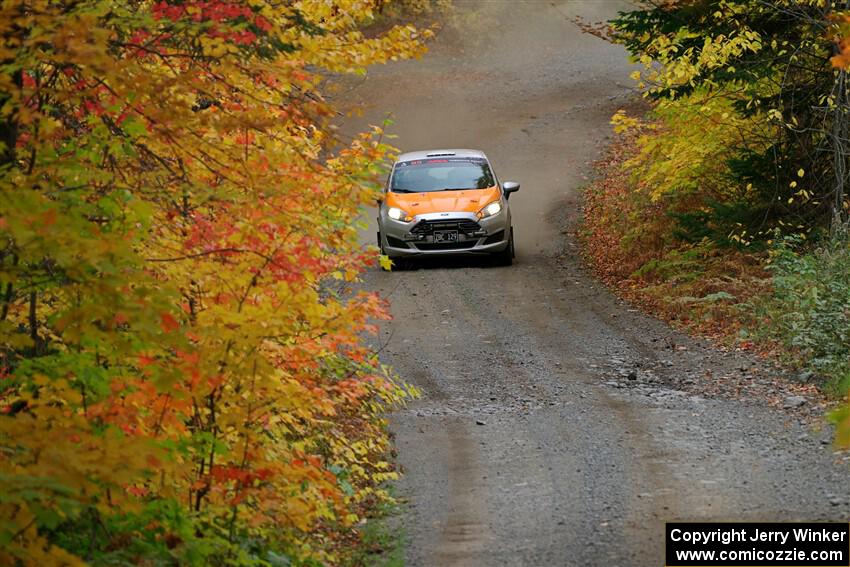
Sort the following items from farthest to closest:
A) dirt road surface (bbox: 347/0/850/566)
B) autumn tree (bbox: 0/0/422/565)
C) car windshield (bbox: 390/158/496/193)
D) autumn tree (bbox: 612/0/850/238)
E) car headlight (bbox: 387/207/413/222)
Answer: car windshield (bbox: 390/158/496/193)
car headlight (bbox: 387/207/413/222)
autumn tree (bbox: 612/0/850/238)
dirt road surface (bbox: 347/0/850/566)
autumn tree (bbox: 0/0/422/565)

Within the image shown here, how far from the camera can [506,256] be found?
2066 cm

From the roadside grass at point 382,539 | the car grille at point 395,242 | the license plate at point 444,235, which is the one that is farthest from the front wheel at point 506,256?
the roadside grass at point 382,539

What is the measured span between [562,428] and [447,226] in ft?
28.7

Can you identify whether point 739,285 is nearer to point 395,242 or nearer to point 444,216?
point 444,216

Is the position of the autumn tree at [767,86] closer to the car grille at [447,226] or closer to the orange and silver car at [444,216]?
the orange and silver car at [444,216]

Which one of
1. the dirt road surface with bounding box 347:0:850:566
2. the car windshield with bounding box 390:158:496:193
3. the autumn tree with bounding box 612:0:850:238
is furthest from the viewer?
the car windshield with bounding box 390:158:496:193

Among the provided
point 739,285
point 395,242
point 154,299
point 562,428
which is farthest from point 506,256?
point 154,299

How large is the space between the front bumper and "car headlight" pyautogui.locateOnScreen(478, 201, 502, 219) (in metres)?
0.07

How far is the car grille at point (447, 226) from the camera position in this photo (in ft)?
64.1

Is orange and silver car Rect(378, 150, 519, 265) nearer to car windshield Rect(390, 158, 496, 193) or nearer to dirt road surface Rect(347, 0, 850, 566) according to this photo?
car windshield Rect(390, 158, 496, 193)

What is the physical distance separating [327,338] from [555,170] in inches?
911

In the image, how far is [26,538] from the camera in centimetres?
534

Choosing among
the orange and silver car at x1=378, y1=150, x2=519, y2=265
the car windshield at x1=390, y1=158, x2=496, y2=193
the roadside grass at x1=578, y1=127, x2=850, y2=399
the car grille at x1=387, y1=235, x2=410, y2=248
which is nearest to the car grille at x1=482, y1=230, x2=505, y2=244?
Answer: the orange and silver car at x1=378, y1=150, x2=519, y2=265

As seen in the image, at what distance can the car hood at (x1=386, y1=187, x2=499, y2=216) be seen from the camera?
19656 millimetres
